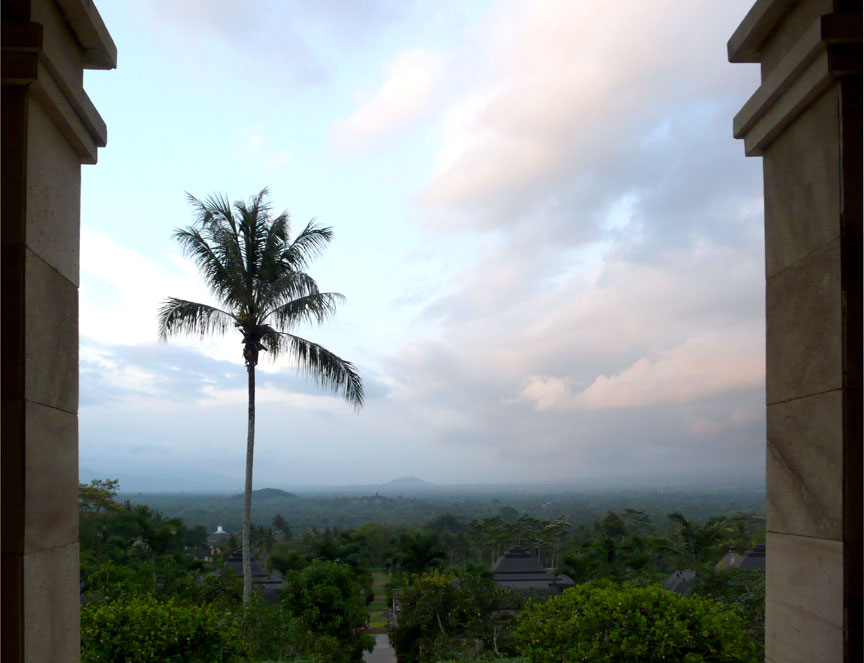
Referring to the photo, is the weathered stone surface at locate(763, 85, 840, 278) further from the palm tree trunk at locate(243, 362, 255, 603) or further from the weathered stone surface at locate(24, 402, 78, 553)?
the palm tree trunk at locate(243, 362, 255, 603)

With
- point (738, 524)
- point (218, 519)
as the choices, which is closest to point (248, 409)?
point (738, 524)

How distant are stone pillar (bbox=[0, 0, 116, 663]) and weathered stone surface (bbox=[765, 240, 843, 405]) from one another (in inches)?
125

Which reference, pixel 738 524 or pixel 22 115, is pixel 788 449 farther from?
pixel 738 524

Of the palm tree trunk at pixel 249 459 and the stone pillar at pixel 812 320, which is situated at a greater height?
the stone pillar at pixel 812 320

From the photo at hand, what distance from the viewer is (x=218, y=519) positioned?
3223 inches

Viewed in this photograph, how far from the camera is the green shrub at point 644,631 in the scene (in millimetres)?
8914

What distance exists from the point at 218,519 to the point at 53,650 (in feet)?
278

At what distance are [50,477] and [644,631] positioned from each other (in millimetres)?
8087

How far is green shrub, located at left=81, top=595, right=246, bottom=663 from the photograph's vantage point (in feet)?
29.4

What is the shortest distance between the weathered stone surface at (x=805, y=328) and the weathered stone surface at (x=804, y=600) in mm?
635

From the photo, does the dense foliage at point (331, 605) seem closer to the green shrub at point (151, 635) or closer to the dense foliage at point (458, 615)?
the dense foliage at point (458, 615)

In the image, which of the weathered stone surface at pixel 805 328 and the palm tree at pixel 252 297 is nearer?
the weathered stone surface at pixel 805 328

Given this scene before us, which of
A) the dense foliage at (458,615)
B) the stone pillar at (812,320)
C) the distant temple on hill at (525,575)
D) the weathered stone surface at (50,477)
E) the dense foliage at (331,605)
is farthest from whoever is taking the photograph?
the distant temple on hill at (525,575)

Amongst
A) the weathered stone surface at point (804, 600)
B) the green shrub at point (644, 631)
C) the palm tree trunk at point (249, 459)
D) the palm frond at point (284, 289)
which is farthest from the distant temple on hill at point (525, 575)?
the weathered stone surface at point (804, 600)
